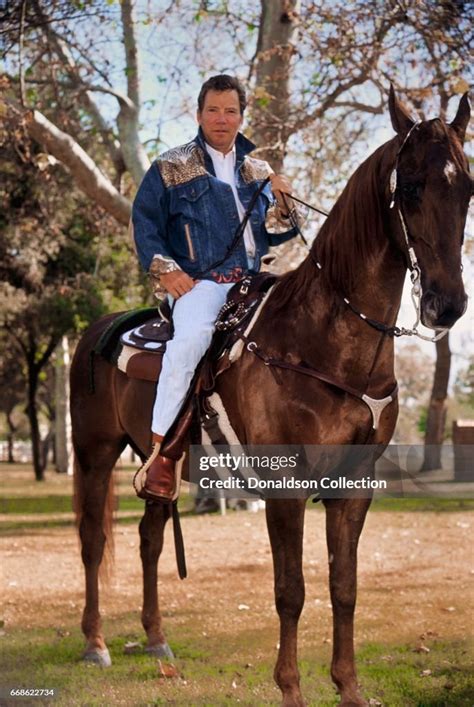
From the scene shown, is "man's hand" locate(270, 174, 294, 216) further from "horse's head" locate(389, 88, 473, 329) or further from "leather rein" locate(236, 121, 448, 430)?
"horse's head" locate(389, 88, 473, 329)

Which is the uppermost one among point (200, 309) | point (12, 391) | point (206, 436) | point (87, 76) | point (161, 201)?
point (87, 76)

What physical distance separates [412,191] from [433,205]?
0.13 metres

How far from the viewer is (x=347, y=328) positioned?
381 cm

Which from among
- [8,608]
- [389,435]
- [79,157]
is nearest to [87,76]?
[79,157]

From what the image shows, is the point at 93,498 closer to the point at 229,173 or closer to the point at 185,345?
the point at 185,345

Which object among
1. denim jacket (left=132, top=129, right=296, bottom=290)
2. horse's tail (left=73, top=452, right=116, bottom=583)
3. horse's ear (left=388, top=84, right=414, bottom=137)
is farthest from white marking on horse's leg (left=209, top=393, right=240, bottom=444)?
horse's tail (left=73, top=452, right=116, bottom=583)

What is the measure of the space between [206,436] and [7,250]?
1746cm

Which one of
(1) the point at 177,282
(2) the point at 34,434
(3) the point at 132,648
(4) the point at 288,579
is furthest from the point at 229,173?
(2) the point at 34,434

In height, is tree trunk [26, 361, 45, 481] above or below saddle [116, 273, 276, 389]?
below

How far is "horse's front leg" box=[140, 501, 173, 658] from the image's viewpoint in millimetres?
5535

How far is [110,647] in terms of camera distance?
585cm

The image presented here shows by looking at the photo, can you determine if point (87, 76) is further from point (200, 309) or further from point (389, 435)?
point (389, 435)

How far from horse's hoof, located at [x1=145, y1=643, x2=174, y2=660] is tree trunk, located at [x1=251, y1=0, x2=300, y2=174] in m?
6.20

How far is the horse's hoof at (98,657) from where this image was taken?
5320 mm
